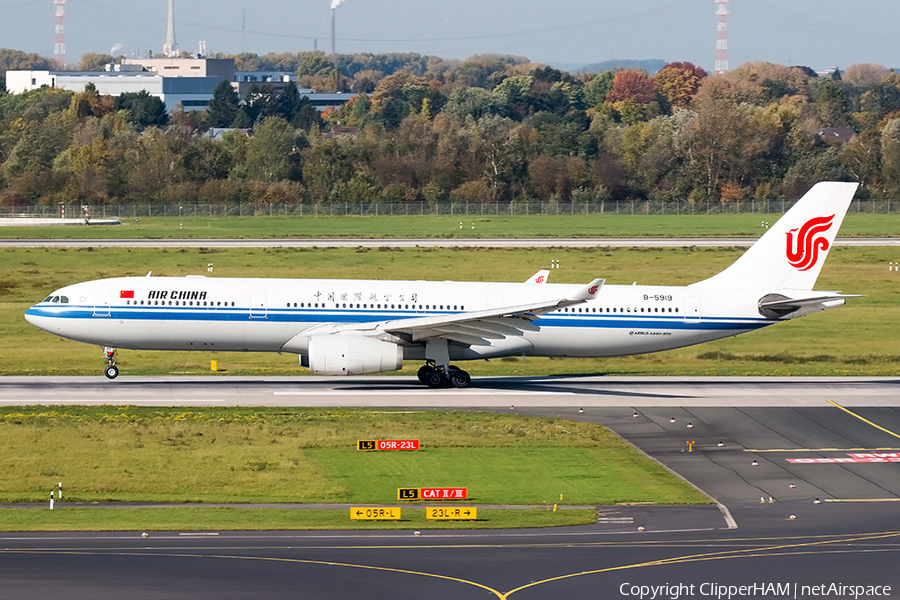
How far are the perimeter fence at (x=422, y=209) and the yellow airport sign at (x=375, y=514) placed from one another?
110 metres

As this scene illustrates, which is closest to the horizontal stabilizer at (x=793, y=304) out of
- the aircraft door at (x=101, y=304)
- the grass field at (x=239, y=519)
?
the grass field at (x=239, y=519)

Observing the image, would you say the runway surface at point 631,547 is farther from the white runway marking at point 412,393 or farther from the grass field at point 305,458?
the white runway marking at point 412,393

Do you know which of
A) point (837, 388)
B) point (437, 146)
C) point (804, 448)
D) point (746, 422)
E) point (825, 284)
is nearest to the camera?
point (804, 448)

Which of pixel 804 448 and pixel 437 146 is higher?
pixel 437 146

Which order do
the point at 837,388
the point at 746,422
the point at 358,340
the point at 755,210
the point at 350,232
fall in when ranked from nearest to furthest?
the point at 746,422, the point at 358,340, the point at 837,388, the point at 350,232, the point at 755,210

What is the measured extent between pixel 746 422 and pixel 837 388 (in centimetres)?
939

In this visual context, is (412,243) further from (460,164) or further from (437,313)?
(460,164)

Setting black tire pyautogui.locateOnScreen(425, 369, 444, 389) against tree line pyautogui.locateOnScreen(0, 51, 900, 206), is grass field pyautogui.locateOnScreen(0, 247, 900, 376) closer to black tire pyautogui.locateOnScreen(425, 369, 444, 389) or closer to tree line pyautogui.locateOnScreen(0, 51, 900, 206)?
black tire pyautogui.locateOnScreen(425, 369, 444, 389)

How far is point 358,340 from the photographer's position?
45.5m

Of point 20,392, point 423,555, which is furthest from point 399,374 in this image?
point 423,555

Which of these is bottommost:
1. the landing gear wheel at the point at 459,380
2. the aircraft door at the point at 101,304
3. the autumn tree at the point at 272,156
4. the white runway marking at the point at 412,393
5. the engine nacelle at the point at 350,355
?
the white runway marking at the point at 412,393

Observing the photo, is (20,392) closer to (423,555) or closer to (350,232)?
(423,555)

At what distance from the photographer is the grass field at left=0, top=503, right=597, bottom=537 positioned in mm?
27672

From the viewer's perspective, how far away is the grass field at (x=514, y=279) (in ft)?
182
